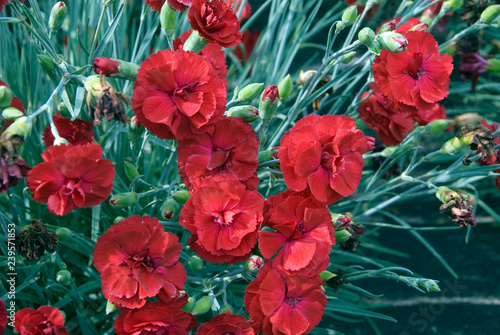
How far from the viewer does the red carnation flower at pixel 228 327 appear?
2.65 feet

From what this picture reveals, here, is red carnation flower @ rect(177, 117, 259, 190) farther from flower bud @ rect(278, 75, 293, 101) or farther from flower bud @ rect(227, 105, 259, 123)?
flower bud @ rect(278, 75, 293, 101)

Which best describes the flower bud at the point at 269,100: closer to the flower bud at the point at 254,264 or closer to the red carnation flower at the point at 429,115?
the flower bud at the point at 254,264

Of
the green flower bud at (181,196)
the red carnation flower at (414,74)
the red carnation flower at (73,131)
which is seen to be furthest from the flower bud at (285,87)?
the red carnation flower at (73,131)

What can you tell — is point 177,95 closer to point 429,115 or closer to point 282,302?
point 282,302

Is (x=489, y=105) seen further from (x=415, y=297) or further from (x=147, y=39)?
(x=147, y=39)

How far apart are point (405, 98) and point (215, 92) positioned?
0.40 metres

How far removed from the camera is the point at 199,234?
0.79 meters

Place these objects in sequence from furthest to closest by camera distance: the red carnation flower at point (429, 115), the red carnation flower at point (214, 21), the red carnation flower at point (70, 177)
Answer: the red carnation flower at point (429, 115)
the red carnation flower at point (214, 21)
the red carnation flower at point (70, 177)

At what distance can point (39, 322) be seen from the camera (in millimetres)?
826

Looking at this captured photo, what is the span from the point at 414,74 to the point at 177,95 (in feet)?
1.66

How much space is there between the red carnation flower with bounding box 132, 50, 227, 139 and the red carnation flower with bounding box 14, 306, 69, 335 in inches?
14.9

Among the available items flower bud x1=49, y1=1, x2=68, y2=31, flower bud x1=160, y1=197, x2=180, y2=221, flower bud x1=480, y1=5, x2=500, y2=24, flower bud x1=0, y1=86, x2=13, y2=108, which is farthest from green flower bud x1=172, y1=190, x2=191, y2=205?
flower bud x1=480, y1=5, x2=500, y2=24

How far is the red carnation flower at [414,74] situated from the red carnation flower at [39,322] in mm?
761

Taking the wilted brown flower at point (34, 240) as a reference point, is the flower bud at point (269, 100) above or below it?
above
